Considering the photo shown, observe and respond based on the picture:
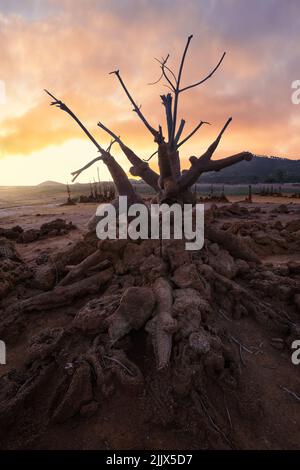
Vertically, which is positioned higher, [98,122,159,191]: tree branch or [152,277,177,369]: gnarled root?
[98,122,159,191]: tree branch

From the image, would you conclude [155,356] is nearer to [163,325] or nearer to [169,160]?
[163,325]

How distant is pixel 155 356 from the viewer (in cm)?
285

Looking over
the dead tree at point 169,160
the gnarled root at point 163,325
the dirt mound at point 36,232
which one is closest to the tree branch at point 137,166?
the dead tree at point 169,160

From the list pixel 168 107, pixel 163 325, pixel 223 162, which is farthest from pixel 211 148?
pixel 163 325

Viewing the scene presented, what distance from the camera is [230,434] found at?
2334 mm

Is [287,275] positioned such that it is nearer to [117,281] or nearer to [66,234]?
[117,281]

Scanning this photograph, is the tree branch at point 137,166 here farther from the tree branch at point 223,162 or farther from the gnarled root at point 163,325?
the gnarled root at point 163,325

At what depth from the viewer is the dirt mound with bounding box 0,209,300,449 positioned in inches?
93.9

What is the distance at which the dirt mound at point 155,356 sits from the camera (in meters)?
2.38

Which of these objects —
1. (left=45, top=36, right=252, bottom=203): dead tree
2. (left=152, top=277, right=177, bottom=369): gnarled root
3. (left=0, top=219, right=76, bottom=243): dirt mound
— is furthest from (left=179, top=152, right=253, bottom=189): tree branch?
(left=0, top=219, right=76, bottom=243): dirt mound

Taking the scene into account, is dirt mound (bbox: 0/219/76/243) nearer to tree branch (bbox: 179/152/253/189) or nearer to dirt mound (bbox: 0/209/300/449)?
dirt mound (bbox: 0/209/300/449)

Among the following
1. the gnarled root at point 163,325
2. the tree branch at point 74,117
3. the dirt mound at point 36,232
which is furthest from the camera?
the dirt mound at point 36,232

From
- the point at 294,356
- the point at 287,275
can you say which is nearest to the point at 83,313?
the point at 294,356

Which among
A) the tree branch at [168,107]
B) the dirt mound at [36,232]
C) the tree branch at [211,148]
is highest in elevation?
the tree branch at [168,107]
